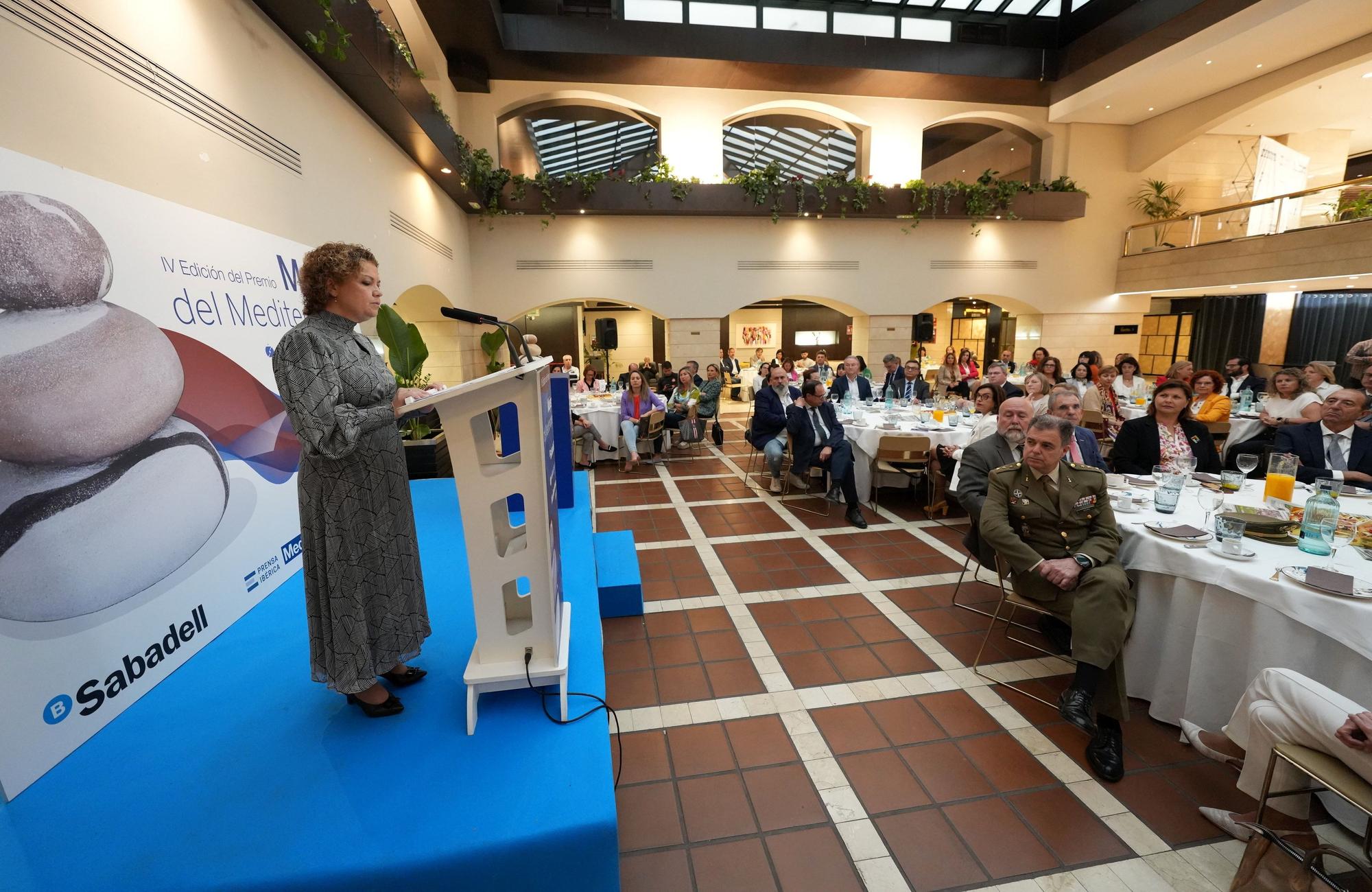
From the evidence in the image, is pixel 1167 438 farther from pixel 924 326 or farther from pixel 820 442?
pixel 924 326

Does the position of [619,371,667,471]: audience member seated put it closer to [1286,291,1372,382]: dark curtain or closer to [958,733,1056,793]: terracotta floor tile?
[958,733,1056,793]: terracotta floor tile

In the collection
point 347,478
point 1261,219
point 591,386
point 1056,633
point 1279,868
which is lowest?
point 1056,633

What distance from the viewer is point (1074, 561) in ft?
8.75

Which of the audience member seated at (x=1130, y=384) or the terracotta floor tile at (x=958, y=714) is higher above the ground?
the audience member seated at (x=1130, y=384)

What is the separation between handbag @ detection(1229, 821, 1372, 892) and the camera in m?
1.59

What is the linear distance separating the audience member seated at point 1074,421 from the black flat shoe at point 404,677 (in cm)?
389

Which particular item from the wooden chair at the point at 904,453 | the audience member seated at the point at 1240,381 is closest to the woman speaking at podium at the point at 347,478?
the wooden chair at the point at 904,453

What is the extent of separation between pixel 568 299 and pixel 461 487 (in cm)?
1060

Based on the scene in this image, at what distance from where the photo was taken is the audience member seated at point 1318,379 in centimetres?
569

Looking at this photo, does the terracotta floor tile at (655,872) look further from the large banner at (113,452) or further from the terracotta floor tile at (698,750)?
the large banner at (113,452)

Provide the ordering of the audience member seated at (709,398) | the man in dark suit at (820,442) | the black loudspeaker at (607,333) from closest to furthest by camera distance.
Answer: the man in dark suit at (820,442), the audience member seated at (709,398), the black loudspeaker at (607,333)

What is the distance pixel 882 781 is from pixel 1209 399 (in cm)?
621

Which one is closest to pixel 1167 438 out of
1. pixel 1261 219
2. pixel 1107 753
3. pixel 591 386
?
pixel 1107 753

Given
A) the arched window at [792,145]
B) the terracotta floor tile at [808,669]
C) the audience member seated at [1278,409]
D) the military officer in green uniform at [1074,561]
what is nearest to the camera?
the military officer in green uniform at [1074,561]
